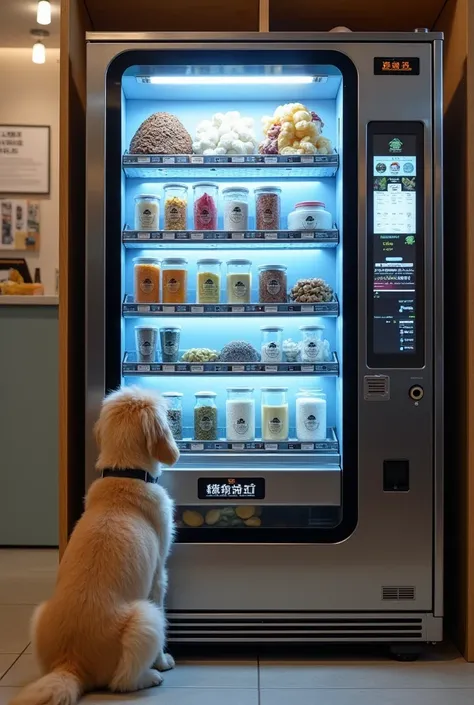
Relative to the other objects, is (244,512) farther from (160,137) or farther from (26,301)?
(26,301)

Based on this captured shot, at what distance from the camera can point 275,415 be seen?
2916 mm

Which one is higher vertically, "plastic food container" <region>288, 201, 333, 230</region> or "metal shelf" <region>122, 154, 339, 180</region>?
"metal shelf" <region>122, 154, 339, 180</region>

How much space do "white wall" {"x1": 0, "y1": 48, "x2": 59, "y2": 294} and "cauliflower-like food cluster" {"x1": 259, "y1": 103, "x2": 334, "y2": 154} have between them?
3783mm

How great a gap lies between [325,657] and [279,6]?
2.65 m

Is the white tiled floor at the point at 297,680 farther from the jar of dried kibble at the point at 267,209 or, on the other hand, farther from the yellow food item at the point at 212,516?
the jar of dried kibble at the point at 267,209

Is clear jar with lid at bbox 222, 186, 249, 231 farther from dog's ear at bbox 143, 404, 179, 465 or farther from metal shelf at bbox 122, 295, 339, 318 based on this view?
dog's ear at bbox 143, 404, 179, 465

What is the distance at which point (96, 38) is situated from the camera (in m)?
2.80

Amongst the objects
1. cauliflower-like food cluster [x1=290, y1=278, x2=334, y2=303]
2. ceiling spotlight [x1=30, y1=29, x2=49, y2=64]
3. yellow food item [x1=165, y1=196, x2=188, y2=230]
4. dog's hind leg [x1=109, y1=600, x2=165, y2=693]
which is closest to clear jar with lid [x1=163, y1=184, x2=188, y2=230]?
yellow food item [x1=165, y1=196, x2=188, y2=230]

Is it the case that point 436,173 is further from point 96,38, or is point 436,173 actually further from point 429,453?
point 96,38

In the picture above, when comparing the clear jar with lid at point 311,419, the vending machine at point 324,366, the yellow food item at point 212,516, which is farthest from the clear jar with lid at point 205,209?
the yellow food item at point 212,516

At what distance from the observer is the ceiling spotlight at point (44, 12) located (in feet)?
17.5

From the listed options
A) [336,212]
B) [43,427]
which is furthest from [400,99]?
[43,427]

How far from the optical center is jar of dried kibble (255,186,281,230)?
9.70 ft

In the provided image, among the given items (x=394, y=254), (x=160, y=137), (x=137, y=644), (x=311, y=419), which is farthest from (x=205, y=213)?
(x=137, y=644)
